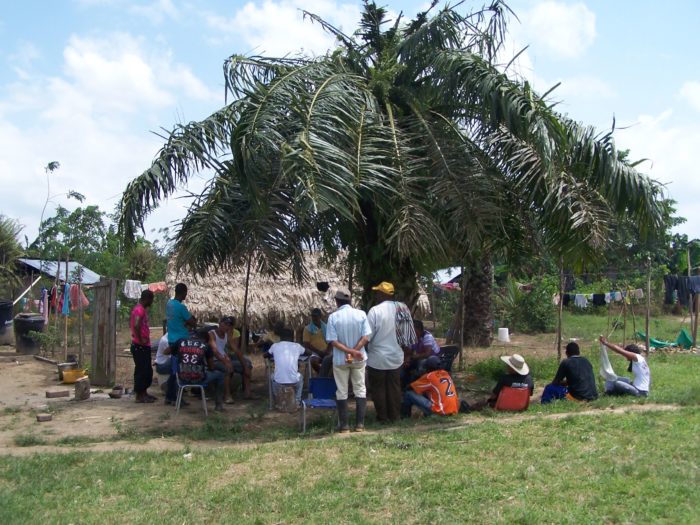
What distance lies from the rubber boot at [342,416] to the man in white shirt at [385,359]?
→ 0.57m

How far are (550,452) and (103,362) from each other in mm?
8515

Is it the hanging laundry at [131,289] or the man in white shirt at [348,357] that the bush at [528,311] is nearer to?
the hanging laundry at [131,289]

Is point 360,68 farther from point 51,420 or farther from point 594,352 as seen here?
point 594,352

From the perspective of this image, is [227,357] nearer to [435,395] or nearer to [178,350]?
[178,350]

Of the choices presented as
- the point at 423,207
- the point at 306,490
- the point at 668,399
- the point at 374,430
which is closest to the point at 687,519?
the point at 306,490

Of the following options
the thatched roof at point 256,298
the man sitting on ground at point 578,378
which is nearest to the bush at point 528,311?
the thatched roof at point 256,298

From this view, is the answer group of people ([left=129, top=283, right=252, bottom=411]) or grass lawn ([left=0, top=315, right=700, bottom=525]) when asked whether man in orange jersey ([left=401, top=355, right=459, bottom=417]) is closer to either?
grass lawn ([left=0, top=315, right=700, bottom=525])

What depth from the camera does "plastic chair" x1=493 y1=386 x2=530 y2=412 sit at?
8.55m

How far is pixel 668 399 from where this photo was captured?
28.3 feet

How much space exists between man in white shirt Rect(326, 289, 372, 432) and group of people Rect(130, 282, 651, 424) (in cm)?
1

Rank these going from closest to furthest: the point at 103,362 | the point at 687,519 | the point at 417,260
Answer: the point at 687,519 < the point at 417,260 < the point at 103,362

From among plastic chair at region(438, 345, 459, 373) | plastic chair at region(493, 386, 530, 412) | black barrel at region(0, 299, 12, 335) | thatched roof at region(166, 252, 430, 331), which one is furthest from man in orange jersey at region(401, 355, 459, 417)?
black barrel at region(0, 299, 12, 335)

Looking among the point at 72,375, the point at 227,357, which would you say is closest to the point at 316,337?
the point at 227,357

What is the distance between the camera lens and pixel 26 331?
56.5ft
